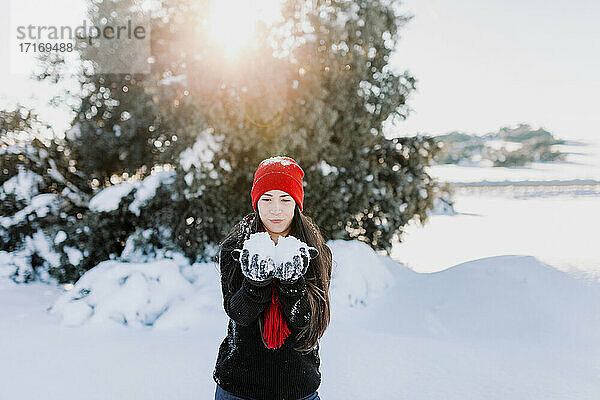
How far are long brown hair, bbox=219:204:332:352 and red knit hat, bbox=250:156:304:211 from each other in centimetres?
9

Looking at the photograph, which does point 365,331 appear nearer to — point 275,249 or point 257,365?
point 257,365

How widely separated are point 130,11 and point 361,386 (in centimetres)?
601

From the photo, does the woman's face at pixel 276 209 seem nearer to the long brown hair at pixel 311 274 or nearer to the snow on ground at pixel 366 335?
the long brown hair at pixel 311 274

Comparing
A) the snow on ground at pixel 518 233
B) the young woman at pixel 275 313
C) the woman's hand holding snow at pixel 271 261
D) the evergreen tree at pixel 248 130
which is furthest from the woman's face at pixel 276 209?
the snow on ground at pixel 518 233

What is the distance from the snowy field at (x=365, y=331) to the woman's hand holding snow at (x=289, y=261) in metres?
1.99

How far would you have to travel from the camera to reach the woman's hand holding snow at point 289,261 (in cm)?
144

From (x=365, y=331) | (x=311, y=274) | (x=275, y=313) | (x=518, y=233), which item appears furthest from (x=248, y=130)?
(x=518, y=233)

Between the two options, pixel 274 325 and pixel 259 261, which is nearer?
pixel 259 261

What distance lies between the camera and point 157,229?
243 inches

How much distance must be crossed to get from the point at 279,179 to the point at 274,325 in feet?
1.81

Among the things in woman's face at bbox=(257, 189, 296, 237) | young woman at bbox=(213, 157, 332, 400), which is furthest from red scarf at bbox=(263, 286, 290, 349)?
woman's face at bbox=(257, 189, 296, 237)

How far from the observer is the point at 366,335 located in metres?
4.05

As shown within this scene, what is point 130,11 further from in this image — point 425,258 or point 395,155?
point 425,258

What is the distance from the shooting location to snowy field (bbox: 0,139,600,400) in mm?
3180
